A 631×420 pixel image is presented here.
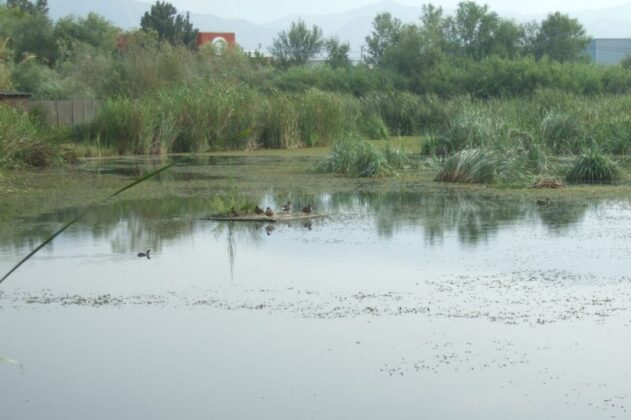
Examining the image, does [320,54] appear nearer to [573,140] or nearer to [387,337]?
[573,140]

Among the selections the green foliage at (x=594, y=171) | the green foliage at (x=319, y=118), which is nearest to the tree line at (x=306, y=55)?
the green foliage at (x=319, y=118)

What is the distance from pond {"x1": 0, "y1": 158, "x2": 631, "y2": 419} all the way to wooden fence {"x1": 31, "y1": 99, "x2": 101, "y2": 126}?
15.3 metres

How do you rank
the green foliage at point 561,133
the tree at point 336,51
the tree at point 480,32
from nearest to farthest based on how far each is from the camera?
1. the green foliage at point 561,133
2. the tree at point 480,32
3. the tree at point 336,51

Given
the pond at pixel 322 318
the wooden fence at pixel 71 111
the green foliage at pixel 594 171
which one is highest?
the wooden fence at pixel 71 111

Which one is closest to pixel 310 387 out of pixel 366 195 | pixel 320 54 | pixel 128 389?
pixel 128 389

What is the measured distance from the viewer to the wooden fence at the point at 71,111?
96.7 ft

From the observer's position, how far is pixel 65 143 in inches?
979

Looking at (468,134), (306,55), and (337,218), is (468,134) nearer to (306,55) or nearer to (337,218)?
(337,218)

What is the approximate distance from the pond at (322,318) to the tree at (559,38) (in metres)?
52.0

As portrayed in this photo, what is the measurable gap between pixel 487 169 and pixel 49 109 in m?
13.4

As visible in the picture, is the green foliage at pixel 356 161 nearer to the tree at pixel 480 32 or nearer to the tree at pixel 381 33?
the tree at pixel 480 32

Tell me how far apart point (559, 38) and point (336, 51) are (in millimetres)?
15041

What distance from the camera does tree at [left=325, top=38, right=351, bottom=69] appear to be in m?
71.9

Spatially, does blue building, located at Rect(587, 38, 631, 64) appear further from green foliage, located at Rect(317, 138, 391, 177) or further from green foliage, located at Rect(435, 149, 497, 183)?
green foliage, located at Rect(435, 149, 497, 183)
